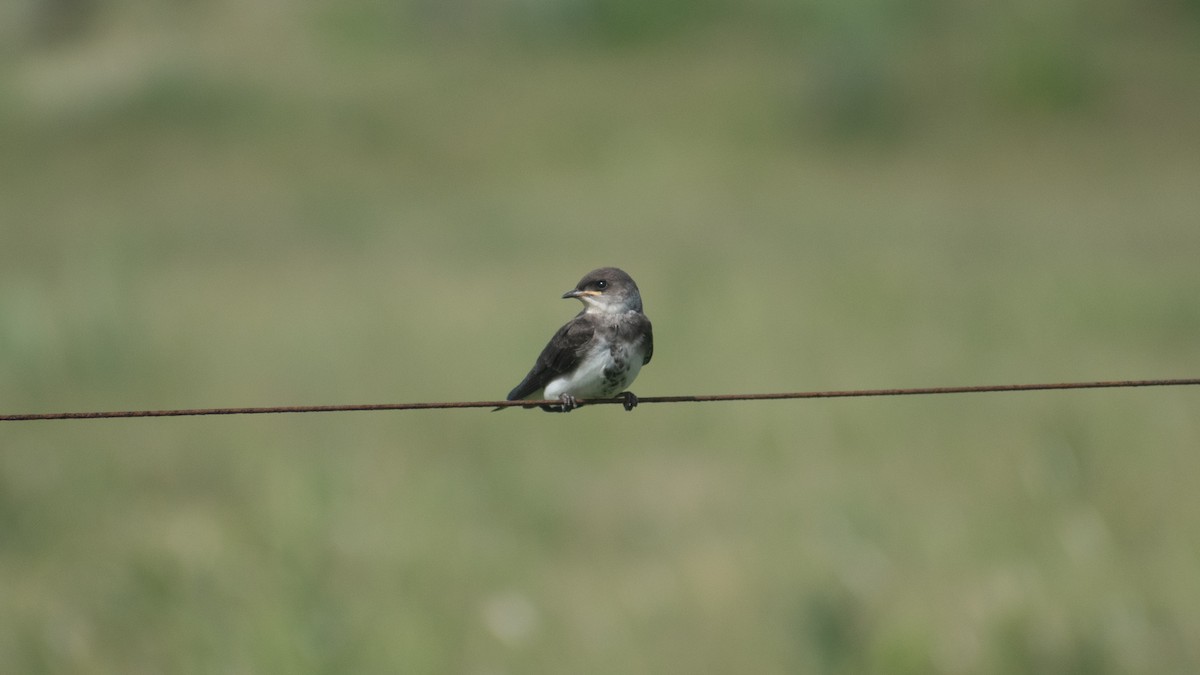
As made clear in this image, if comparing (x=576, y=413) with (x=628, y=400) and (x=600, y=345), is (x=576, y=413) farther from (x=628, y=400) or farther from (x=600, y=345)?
(x=628, y=400)

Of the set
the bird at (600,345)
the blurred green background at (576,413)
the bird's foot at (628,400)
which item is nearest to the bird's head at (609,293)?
the bird at (600,345)

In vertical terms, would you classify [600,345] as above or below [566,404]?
above

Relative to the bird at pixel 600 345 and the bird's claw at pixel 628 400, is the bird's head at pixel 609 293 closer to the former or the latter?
the bird at pixel 600 345

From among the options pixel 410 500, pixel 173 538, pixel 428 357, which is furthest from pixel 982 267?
pixel 173 538

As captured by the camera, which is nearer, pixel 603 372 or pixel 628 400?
pixel 628 400

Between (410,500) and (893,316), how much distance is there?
28.3ft

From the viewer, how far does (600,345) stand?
7.14 meters

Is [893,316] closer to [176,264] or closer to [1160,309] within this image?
[1160,309]

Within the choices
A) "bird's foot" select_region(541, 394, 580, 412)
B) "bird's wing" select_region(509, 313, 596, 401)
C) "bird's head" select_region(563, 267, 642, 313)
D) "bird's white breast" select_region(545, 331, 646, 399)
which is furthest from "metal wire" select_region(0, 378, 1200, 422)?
"bird's head" select_region(563, 267, 642, 313)

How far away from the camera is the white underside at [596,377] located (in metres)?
7.10

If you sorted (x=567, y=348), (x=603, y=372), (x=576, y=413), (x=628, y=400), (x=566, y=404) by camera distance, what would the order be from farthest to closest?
(x=576, y=413)
(x=567, y=348)
(x=603, y=372)
(x=628, y=400)
(x=566, y=404)

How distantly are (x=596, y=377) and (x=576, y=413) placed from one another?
1071 centimetres

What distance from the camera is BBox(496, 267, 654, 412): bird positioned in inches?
281

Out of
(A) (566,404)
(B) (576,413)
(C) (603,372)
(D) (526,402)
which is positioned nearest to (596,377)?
(C) (603,372)
